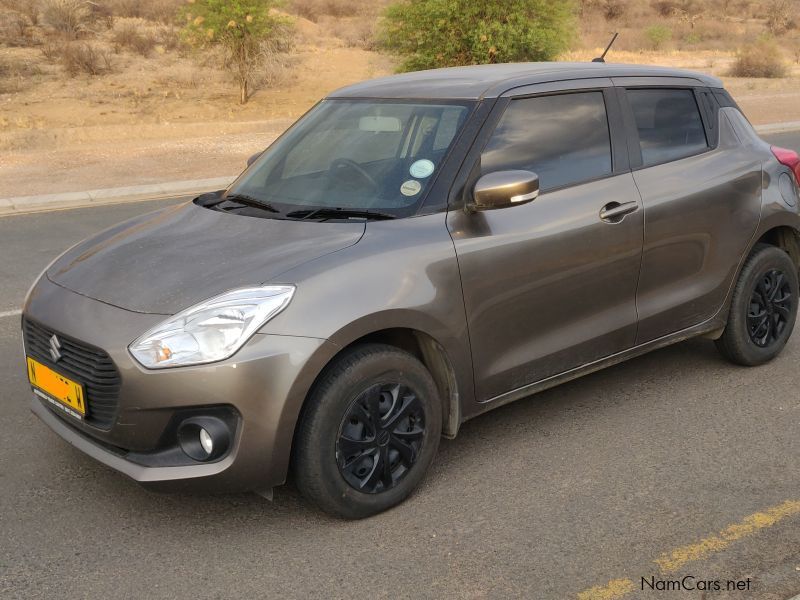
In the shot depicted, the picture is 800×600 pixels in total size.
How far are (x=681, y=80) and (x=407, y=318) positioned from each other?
7.98ft

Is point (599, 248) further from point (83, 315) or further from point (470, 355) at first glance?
point (83, 315)

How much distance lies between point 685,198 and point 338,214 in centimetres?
187

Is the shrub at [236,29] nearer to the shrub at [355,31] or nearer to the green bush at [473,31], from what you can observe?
the green bush at [473,31]

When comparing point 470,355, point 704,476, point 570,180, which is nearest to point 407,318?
point 470,355

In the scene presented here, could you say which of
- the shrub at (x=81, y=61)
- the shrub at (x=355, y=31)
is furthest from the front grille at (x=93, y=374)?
the shrub at (x=355, y=31)

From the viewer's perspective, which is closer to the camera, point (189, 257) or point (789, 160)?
point (189, 257)

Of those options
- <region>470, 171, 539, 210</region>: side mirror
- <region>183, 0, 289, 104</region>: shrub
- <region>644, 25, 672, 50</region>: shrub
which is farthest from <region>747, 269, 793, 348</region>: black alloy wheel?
<region>644, 25, 672, 50</region>: shrub

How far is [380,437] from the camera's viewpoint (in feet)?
12.5

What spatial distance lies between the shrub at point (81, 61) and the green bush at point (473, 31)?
32.8 feet

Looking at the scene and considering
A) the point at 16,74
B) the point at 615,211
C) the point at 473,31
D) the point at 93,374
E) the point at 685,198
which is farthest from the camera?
the point at 16,74

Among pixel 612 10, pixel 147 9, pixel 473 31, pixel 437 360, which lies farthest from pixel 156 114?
pixel 612 10

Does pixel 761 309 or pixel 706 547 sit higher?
pixel 761 309

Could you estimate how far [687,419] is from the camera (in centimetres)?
488

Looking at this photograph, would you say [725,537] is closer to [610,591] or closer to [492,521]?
[610,591]
